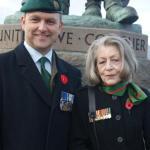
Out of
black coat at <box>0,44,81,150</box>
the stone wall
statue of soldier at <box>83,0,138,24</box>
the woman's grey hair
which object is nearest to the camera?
black coat at <box>0,44,81,150</box>

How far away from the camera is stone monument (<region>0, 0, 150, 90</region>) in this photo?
440 centimetres

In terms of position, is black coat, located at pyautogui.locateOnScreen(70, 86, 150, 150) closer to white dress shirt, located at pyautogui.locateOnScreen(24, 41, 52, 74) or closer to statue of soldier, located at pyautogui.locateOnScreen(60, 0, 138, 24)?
white dress shirt, located at pyautogui.locateOnScreen(24, 41, 52, 74)

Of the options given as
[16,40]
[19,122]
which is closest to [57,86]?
[19,122]

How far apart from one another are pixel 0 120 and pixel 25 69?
259 millimetres

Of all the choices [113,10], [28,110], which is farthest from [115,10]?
[28,110]

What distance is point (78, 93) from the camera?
7.11ft

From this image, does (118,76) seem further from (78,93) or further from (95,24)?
(95,24)

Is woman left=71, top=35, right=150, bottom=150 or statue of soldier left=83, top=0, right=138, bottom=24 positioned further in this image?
statue of soldier left=83, top=0, right=138, bottom=24

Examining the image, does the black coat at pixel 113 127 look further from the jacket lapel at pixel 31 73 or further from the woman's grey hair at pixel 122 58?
the jacket lapel at pixel 31 73

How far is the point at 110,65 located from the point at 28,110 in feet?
Answer: 1.38

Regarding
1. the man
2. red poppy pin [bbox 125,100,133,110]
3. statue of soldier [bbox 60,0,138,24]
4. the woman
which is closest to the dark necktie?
the man

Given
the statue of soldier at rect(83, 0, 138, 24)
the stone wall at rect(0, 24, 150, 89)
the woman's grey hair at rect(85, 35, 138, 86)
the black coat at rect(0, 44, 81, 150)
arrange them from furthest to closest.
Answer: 1. the statue of soldier at rect(83, 0, 138, 24)
2. the stone wall at rect(0, 24, 150, 89)
3. the woman's grey hair at rect(85, 35, 138, 86)
4. the black coat at rect(0, 44, 81, 150)

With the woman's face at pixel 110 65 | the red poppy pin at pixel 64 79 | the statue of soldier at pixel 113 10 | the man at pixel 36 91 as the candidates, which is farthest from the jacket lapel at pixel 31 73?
the statue of soldier at pixel 113 10

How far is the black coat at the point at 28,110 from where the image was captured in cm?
197
